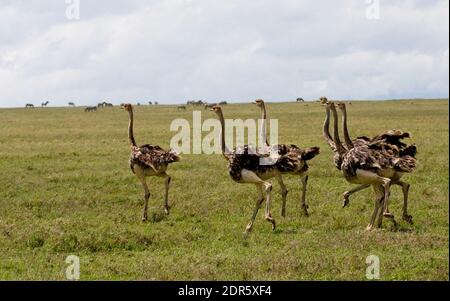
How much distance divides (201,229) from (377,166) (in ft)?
10.7

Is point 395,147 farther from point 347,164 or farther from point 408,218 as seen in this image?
point 408,218

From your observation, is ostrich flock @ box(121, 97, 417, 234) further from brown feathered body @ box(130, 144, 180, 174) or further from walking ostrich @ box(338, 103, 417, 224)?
brown feathered body @ box(130, 144, 180, 174)

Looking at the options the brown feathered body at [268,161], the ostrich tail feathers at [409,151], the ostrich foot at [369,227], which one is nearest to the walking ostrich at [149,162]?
the brown feathered body at [268,161]

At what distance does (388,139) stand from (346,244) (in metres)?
3.14

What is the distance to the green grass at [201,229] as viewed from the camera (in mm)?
9180

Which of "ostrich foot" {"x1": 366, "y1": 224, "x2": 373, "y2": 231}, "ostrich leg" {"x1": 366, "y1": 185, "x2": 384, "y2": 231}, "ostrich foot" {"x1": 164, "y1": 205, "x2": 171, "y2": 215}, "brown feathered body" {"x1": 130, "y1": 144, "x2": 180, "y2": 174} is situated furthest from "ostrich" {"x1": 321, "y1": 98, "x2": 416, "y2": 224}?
"ostrich foot" {"x1": 164, "y1": 205, "x2": 171, "y2": 215}

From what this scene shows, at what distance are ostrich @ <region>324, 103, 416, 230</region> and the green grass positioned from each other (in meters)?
0.52

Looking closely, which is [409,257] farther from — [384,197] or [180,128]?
[180,128]

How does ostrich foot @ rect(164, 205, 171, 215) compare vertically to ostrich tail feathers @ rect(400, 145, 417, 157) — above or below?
below

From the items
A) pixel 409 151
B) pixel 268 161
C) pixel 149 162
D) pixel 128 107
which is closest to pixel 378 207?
pixel 409 151

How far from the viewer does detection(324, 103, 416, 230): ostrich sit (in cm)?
1159

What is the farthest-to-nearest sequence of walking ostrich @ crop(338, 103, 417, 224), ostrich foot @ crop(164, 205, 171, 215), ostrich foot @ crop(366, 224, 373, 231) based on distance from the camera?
ostrich foot @ crop(164, 205, 171, 215) → walking ostrich @ crop(338, 103, 417, 224) → ostrich foot @ crop(366, 224, 373, 231)
